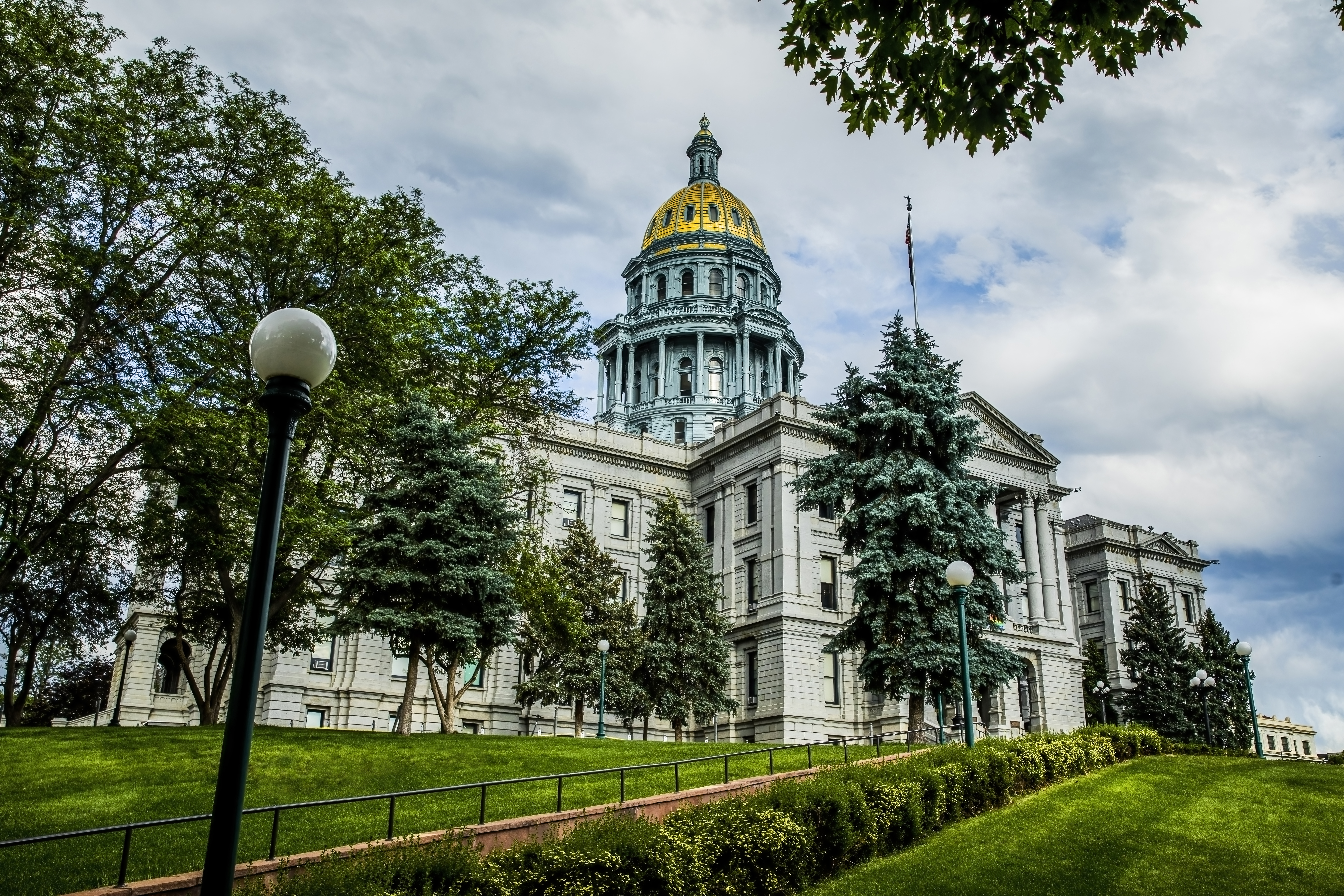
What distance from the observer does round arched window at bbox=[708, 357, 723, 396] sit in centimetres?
8200

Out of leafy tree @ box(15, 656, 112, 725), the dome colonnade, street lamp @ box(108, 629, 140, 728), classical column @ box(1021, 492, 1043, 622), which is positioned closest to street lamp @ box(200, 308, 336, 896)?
street lamp @ box(108, 629, 140, 728)

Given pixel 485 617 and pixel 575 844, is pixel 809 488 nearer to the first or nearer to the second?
pixel 485 617

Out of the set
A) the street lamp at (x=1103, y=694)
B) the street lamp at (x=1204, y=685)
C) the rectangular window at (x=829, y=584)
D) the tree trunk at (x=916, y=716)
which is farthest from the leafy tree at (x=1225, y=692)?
the tree trunk at (x=916, y=716)

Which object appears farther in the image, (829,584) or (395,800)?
(829,584)

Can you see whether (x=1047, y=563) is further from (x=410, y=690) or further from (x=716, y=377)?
(x=410, y=690)

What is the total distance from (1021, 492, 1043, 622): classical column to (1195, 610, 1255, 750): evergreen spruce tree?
8.24 meters

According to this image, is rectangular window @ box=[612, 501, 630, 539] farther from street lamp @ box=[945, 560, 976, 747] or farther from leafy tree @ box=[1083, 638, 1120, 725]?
street lamp @ box=[945, 560, 976, 747]

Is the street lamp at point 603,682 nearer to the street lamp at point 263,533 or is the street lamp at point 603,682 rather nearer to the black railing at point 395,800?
the black railing at point 395,800

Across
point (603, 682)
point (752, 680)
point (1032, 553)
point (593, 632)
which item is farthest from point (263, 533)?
point (1032, 553)

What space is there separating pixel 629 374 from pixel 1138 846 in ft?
223

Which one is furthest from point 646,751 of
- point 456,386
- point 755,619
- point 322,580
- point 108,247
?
point 755,619

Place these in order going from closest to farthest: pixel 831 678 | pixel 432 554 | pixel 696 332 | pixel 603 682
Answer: pixel 432 554, pixel 603 682, pixel 831 678, pixel 696 332

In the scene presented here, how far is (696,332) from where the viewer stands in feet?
268

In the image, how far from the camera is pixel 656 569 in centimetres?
4884
